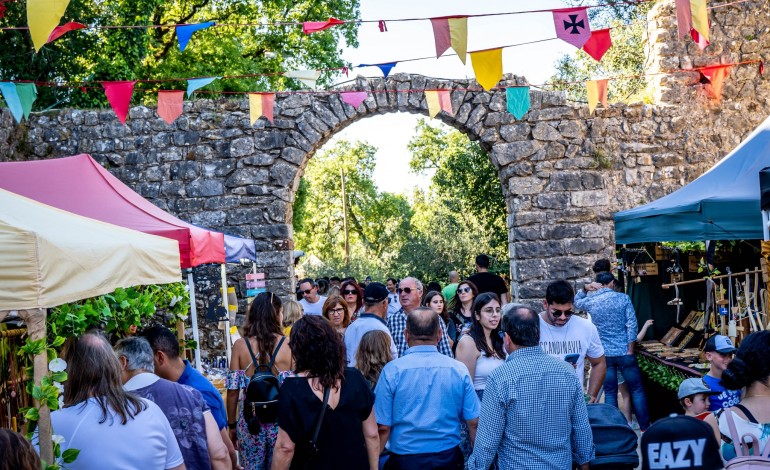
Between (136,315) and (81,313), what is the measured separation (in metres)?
0.94

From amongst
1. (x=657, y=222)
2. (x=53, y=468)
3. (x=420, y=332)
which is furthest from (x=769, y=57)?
(x=53, y=468)

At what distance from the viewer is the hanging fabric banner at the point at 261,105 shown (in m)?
10.5

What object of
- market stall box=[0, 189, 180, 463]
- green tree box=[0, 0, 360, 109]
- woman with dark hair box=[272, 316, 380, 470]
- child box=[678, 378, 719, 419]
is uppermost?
green tree box=[0, 0, 360, 109]

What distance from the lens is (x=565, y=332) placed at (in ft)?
16.7

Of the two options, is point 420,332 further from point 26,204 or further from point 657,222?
point 657,222

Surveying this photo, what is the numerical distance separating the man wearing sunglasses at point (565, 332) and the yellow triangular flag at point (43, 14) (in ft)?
11.3

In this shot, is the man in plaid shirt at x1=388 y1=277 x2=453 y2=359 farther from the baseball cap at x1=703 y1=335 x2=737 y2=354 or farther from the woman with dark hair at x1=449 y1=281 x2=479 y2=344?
the baseball cap at x1=703 y1=335 x2=737 y2=354

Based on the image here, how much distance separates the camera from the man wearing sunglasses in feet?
16.3

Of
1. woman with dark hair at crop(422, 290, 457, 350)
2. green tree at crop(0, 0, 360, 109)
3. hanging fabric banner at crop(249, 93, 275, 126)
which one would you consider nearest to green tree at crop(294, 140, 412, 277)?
green tree at crop(0, 0, 360, 109)

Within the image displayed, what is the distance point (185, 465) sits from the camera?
11.3 ft

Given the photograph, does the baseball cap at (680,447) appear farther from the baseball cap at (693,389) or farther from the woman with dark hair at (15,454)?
the baseball cap at (693,389)

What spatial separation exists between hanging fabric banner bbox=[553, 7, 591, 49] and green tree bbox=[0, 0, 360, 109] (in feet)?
29.1

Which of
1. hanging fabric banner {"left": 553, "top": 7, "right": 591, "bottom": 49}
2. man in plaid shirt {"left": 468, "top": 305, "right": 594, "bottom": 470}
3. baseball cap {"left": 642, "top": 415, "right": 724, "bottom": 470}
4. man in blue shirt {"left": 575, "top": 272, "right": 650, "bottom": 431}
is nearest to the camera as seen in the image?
baseball cap {"left": 642, "top": 415, "right": 724, "bottom": 470}

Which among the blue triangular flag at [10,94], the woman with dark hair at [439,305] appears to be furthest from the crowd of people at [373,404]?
the blue triangular flag at [10,94]
